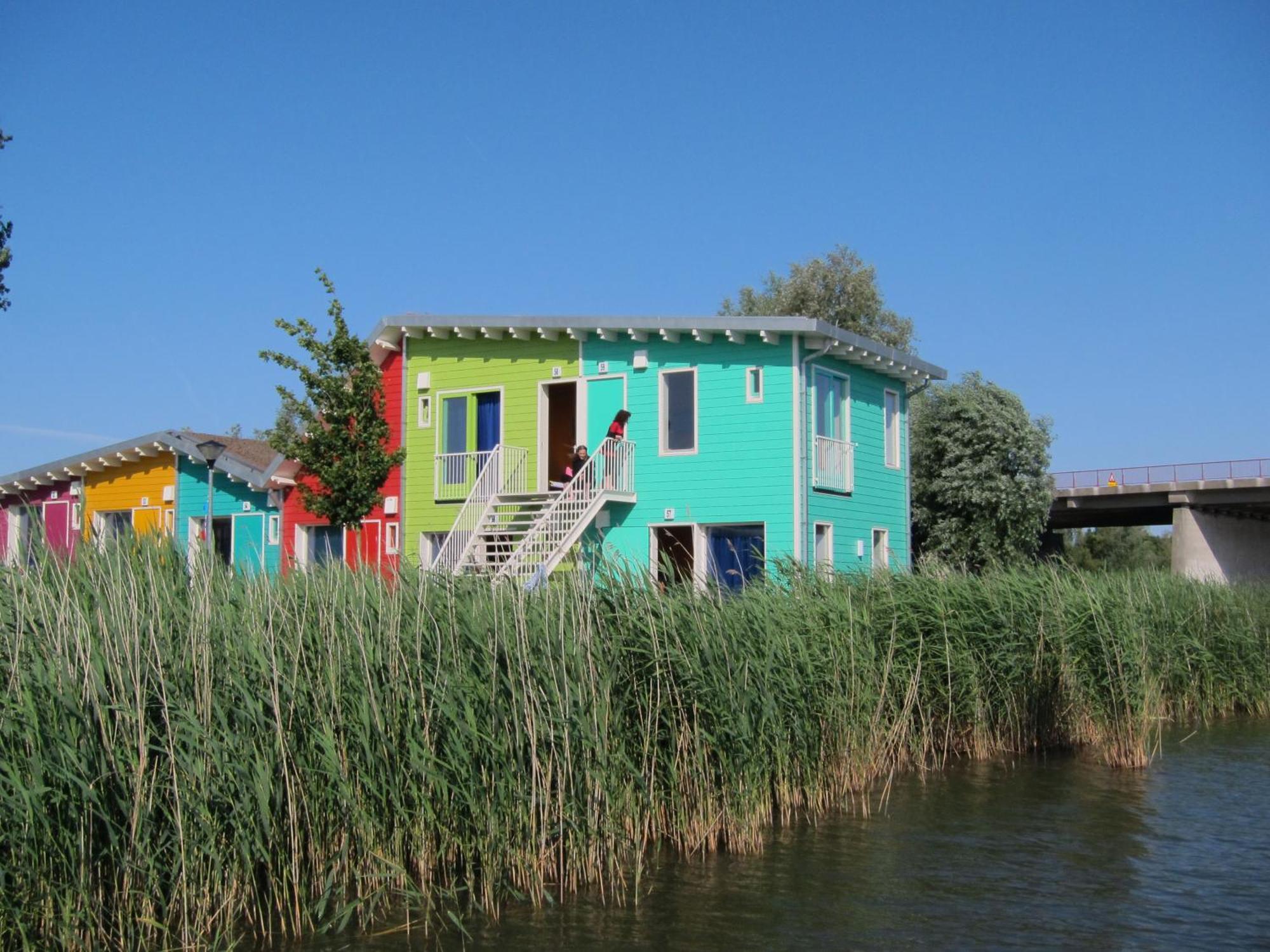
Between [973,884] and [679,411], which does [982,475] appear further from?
[973,884]

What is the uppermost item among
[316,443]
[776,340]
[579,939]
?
[776,340]

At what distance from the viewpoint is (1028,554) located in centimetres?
3256

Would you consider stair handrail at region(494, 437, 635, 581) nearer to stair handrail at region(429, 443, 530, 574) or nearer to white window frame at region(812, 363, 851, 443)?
stair handrail at region(429, 443, 530, 574)

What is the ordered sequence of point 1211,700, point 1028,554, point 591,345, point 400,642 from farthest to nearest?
point 1028,554
point 591,345
point 1211,700
point 400,642

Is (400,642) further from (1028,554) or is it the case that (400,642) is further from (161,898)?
(1028,554)

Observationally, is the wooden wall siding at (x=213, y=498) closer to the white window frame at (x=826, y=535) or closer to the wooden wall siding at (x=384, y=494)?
the wooden wall siding at (x=384, y=494)

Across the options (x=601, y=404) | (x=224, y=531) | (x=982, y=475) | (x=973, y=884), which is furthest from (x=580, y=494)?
(x=982, y=475)

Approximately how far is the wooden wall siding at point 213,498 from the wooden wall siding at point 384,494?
53 centimetres

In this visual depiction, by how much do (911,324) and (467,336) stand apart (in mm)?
24936

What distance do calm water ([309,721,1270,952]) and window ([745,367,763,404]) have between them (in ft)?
30.0

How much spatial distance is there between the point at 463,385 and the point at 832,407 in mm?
7165

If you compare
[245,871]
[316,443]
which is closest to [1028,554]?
[316,443]

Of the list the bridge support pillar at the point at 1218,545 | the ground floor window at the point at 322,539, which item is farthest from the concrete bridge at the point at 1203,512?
the ground floor window at the point at 322,539

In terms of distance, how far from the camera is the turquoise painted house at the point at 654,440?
20.0 metres
